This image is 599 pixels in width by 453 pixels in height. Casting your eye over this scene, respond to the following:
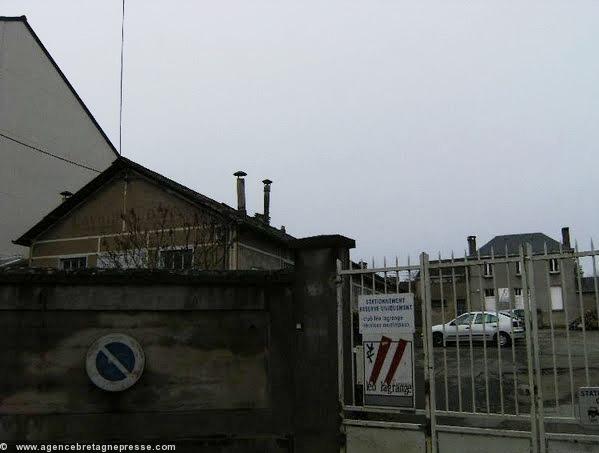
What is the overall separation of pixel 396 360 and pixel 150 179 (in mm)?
15253

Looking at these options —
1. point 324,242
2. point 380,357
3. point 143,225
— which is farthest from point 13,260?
point 380,357

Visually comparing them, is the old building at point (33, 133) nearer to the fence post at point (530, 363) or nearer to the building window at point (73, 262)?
the building window at point (73, 262)

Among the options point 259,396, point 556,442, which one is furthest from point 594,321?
point 259,396

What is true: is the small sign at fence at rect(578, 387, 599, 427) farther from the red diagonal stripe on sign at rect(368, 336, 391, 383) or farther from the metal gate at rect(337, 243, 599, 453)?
the red diagonal stripe on sign at rect(368, 336, 391, 383)

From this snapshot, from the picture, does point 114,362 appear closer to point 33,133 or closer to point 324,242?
point 324,242

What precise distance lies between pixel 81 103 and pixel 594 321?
26.1 metres

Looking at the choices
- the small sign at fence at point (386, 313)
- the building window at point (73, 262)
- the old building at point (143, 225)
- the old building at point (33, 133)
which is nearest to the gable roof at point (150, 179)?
the old building at point (143, 225)

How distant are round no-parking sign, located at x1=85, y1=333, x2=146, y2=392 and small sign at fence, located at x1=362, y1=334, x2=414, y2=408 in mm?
2470

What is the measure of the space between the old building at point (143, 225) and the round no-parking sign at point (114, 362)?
9398 millimetres

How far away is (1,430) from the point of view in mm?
5938

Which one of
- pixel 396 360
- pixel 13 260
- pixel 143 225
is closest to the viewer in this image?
pixel 396 360

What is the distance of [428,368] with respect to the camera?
531cm

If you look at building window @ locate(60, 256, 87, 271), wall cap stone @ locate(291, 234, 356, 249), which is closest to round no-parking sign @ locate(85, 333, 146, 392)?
wall cap stone @ locate(291, 234, 356, 249)

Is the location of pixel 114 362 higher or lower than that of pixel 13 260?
lower
